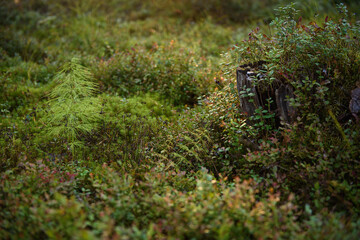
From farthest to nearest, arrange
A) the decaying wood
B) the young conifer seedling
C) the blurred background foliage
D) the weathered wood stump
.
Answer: the young conifer seedling → the weathered wood stump → the decaying wood → the blurred background foliage

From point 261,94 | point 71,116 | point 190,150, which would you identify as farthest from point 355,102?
point 71,116

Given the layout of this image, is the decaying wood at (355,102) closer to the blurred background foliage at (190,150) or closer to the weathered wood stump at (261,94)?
the blurred background foliage at (190,150)

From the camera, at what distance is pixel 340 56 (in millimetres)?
3570

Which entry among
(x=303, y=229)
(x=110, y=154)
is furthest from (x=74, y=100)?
(x=303, y=229)

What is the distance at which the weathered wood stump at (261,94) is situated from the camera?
140 inches

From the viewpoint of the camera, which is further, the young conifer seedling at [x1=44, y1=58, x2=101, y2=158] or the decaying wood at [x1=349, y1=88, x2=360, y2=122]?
the young conifer seedling at [x1=44, y1=58, x2=101, y2=158]

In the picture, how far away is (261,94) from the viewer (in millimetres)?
3762

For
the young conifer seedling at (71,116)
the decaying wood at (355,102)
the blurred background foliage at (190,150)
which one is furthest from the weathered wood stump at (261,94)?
the young conifer seedling at (71,116)

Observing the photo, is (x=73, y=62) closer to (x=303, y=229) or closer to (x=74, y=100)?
(x=74, y=100)

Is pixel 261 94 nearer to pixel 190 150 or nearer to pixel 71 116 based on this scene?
pixel 190 150

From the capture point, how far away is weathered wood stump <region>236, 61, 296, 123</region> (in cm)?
354

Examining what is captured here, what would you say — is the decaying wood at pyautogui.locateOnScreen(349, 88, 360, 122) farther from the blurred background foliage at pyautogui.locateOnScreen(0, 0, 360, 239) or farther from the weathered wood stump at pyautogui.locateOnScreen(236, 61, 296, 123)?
the weathered wood stump at pyautogui.locateOnScreen(236, 61, 296, 123)

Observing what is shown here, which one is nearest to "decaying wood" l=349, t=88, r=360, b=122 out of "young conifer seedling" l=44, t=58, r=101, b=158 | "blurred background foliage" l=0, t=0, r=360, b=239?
"blurred background foliage" l=0, t=0, r=360, b=239

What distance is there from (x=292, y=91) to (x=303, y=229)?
1.69 metres
